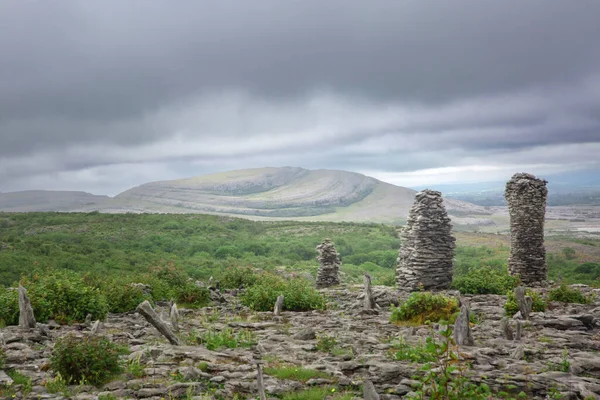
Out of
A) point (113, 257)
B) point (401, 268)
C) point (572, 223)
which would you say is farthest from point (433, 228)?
point (572, 223)

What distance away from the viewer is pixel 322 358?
13.2 meters

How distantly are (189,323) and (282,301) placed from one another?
474cm

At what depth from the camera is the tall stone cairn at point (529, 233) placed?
90.5 feet

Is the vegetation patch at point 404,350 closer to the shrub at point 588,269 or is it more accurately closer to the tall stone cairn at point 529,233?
the tall stone cairn at point 529,233

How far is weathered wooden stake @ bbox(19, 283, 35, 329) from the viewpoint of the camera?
16.4 metres

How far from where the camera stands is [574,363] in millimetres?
11031

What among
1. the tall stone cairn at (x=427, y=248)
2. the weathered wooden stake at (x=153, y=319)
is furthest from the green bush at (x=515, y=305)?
the weathered wooden stake at (x=153, y=319)

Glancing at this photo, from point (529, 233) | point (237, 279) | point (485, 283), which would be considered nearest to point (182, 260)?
point (237, 279)

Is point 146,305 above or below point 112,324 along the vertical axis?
above

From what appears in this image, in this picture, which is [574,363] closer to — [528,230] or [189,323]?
[189,323]

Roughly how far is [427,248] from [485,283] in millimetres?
3739

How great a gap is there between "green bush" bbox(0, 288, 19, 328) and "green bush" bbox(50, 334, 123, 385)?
8087 mm

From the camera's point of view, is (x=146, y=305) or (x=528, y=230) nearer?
(x=146, y=305)

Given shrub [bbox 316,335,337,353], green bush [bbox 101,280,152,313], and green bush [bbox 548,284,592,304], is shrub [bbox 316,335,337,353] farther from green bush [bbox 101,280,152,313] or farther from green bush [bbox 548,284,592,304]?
green bush [bbox 548,284,592,304]
